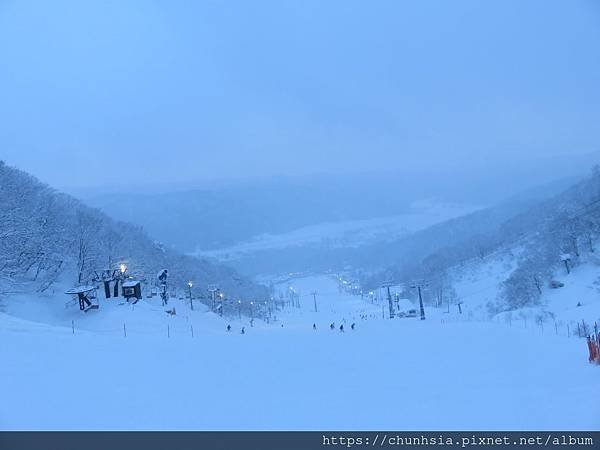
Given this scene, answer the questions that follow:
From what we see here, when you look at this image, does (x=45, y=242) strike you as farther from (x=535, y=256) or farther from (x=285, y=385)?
(x=535, y=256)

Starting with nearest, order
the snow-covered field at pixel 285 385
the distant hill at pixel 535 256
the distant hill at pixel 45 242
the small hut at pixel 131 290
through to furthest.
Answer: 1. the snow-covered field at pixel 285 385
2. the distant hill at pixel 45 242
3. the small hut at pixel 131 290
4. the distant hill at pixel 535 256

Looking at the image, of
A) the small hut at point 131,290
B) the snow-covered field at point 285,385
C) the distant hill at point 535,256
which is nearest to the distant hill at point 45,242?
the small hut at point 131,290

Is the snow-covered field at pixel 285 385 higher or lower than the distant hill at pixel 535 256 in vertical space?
lower

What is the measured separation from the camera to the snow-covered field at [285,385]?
397 inches

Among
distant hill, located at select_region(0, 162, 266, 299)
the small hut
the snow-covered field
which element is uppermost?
distant hill, located at select_region(0, 162, 266, 299)

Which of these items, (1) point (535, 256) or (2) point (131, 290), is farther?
(1) point (535, 256)

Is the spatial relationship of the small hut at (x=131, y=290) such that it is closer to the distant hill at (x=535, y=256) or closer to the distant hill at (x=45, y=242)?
the distant hill at (x=45, y=242)

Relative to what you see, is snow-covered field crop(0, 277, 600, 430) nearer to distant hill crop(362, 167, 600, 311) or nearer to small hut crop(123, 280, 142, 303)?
small hut crop(123, 280, 142, 303)

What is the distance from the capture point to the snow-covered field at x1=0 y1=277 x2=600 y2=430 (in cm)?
1009

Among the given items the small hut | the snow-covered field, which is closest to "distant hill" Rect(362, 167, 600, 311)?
the small hut

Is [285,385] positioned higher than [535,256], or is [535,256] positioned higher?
[535,256]

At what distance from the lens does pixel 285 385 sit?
549 inches

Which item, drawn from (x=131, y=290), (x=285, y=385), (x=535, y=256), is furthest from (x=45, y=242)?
(x=535, y=256)

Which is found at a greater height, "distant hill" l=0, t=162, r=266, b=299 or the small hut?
"distant hill" l=0, t=162, r=266, b=299
